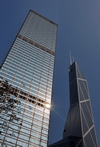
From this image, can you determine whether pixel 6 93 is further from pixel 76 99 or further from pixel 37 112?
pixel 76 99

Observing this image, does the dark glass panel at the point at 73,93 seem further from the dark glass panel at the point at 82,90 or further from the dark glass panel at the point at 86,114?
the dark glass panel at the point at 86,114

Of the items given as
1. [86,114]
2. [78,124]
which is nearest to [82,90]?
[86,114]

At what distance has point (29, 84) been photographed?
1838 inches

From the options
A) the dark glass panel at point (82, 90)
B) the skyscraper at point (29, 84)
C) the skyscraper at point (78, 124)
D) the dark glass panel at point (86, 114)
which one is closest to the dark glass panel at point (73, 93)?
the skyscraper at point (78, 124)

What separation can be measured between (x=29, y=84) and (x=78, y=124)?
31765 millimetres

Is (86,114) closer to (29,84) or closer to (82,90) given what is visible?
(82,90)

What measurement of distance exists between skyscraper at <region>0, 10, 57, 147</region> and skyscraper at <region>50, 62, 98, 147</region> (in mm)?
24774

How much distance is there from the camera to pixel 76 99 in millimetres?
79000

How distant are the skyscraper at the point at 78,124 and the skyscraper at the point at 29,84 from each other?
975 inches

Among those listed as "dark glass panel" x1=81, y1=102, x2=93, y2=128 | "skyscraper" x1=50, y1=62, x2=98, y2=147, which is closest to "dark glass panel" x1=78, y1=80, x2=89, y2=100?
"skyscraper" x1=50, y1=62, x2=98, y2=147

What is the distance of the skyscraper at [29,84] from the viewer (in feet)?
111

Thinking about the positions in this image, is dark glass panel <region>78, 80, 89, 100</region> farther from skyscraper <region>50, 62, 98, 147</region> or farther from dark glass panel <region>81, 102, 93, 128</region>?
dark glass panel <region>81, 102, 93, 128</region>

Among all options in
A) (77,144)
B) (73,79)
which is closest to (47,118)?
(77,144)

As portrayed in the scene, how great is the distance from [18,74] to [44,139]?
19395 millimetres
